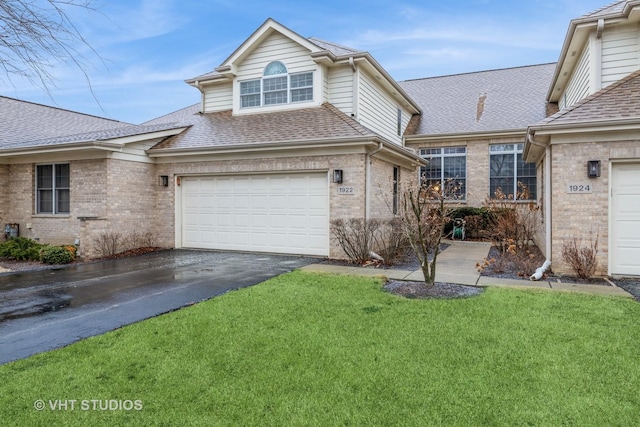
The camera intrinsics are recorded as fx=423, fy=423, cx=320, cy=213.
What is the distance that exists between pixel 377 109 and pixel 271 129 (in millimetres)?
4377

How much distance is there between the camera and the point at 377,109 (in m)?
15.2

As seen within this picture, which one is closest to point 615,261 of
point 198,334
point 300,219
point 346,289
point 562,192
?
point 562,192

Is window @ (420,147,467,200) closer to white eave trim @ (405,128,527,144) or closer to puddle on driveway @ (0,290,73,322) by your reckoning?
white eave trim @ (405,128,527,144)

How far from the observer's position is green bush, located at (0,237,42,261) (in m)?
11.8

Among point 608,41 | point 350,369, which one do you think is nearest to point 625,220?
point 608,41

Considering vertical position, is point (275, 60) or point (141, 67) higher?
point (275, 60)

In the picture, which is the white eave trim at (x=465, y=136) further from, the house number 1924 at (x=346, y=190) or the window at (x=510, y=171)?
the house number 1924 at (x=346, y=190)

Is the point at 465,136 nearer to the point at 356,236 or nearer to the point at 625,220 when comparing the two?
the point at 356,236

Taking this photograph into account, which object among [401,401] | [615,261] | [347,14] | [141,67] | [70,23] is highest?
[347,14]

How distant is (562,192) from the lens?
902 centimetres

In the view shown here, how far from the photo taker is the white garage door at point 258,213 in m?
12.0

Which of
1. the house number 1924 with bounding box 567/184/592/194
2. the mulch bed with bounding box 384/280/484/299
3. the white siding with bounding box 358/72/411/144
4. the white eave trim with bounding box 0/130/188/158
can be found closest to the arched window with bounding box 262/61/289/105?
the white siding with bounding box 358/72/411/144

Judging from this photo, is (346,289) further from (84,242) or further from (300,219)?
(84,242)

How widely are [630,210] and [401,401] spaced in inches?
310
